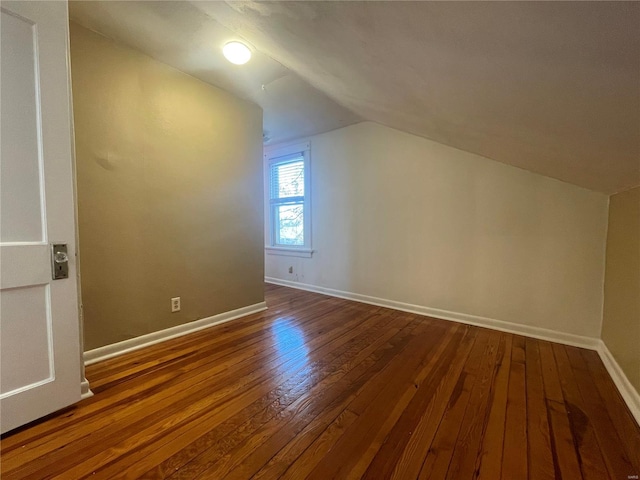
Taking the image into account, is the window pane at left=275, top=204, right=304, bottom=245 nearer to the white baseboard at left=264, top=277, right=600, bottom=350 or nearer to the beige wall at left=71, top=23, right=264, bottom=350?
the white baseboard at left=264, top=277, right=600, bottom=350

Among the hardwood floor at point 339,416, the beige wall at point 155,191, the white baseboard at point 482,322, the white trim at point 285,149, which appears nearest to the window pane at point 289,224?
the white trim at point 285,149

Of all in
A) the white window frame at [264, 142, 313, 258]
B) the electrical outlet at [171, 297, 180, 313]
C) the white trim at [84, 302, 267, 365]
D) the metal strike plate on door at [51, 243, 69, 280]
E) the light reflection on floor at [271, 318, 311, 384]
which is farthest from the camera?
the white window frame at [264, 142, 313, 258]

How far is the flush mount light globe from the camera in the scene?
2.01 m

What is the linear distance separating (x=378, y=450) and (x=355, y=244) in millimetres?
2653

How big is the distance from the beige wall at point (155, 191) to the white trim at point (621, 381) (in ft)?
9.90

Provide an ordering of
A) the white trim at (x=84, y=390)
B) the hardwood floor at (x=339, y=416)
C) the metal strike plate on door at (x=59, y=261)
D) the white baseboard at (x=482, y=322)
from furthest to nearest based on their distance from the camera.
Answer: the white baseboard at (x=482, y=322) → the white trim at (x=84, y=390) → the metal strike plate on door at (x=59, y=261) → the hardwood floor at (x=339, y=416)

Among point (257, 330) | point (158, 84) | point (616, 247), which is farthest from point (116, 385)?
point (616, 247)

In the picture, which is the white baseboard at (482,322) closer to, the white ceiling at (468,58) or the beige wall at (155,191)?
the white ceiling at (468,58)

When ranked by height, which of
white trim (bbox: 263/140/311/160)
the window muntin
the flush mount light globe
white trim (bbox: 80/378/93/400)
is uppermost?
the flush mount light globe

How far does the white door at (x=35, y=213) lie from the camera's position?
1.28 m

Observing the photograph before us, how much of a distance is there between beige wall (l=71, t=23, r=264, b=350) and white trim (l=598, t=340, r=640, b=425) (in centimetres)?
302

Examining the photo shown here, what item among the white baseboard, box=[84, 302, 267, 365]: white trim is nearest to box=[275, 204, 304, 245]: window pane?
the white baseboard

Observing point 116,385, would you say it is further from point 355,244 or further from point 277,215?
point 277,215

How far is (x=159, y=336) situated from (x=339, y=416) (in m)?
1.74
